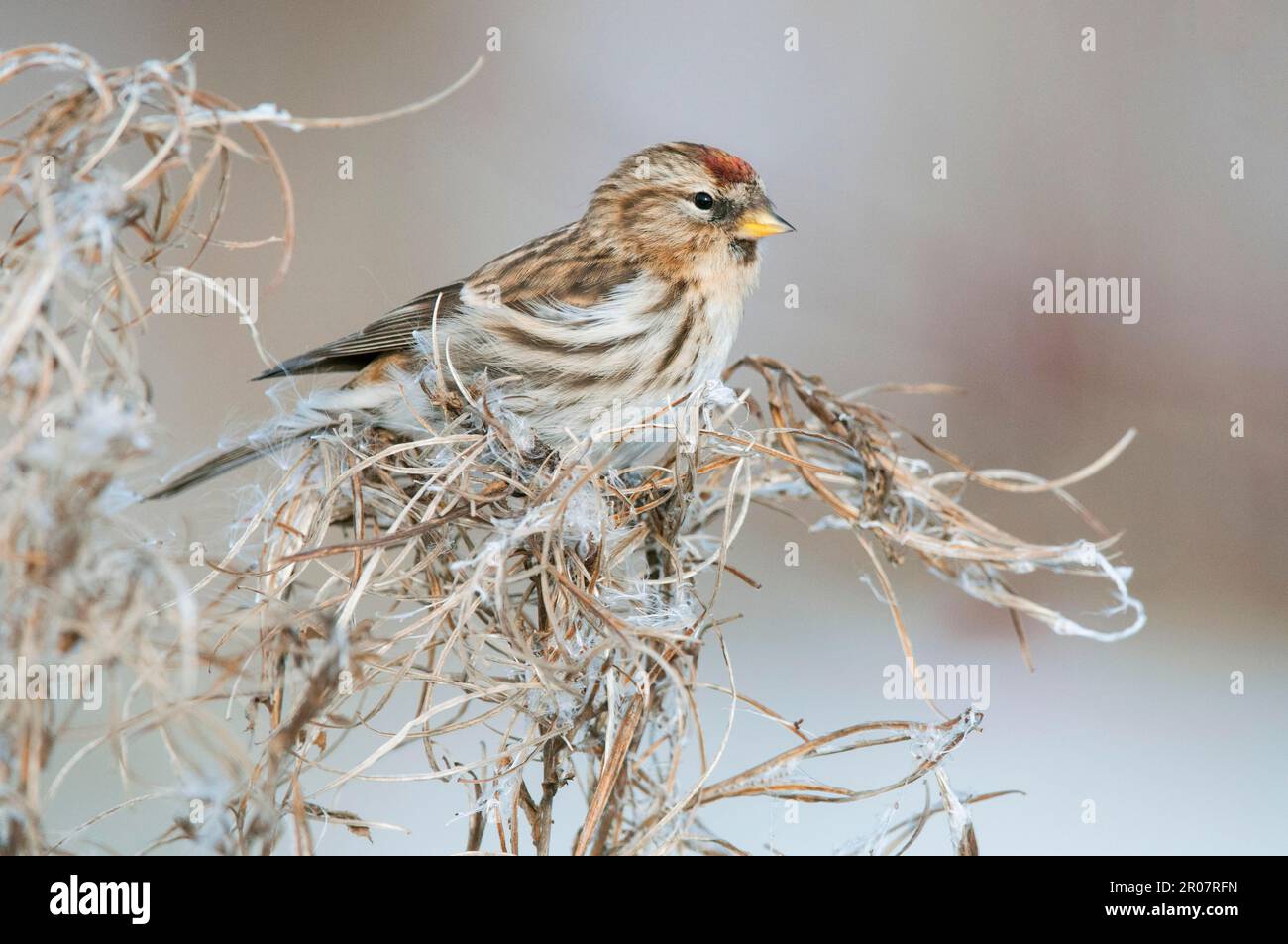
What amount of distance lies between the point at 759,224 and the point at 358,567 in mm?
1169

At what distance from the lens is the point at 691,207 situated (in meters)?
2.12

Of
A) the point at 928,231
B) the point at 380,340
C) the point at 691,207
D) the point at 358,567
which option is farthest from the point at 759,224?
the point at 928,231

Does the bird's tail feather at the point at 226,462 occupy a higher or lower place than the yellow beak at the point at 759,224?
lower

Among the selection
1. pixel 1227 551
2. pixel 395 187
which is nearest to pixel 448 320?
pixel 395 187

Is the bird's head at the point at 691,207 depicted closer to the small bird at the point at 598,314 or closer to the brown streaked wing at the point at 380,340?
the small bird at the point at 598,314

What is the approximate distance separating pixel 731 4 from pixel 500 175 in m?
0.88

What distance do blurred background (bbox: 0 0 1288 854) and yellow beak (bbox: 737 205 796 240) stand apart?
0.98 m

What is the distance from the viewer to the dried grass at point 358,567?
0.85 metres

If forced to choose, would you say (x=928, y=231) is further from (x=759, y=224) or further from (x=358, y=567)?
(x=358, y=567)

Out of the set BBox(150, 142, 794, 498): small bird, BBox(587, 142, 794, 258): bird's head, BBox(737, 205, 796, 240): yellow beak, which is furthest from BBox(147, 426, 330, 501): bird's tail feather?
BBox(737, 205, 796, 240): yellow beak

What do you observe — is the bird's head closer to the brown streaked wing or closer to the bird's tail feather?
the brown streaked wing

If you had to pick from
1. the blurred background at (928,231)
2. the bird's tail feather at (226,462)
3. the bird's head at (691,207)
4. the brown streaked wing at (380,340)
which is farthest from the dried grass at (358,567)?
the blurred background at (928,231)

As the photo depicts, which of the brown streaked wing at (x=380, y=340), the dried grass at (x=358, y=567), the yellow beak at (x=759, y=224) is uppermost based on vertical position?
the yellow beak at (x=759, y=224)

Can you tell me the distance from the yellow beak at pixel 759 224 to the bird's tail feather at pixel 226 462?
94 centimetres
